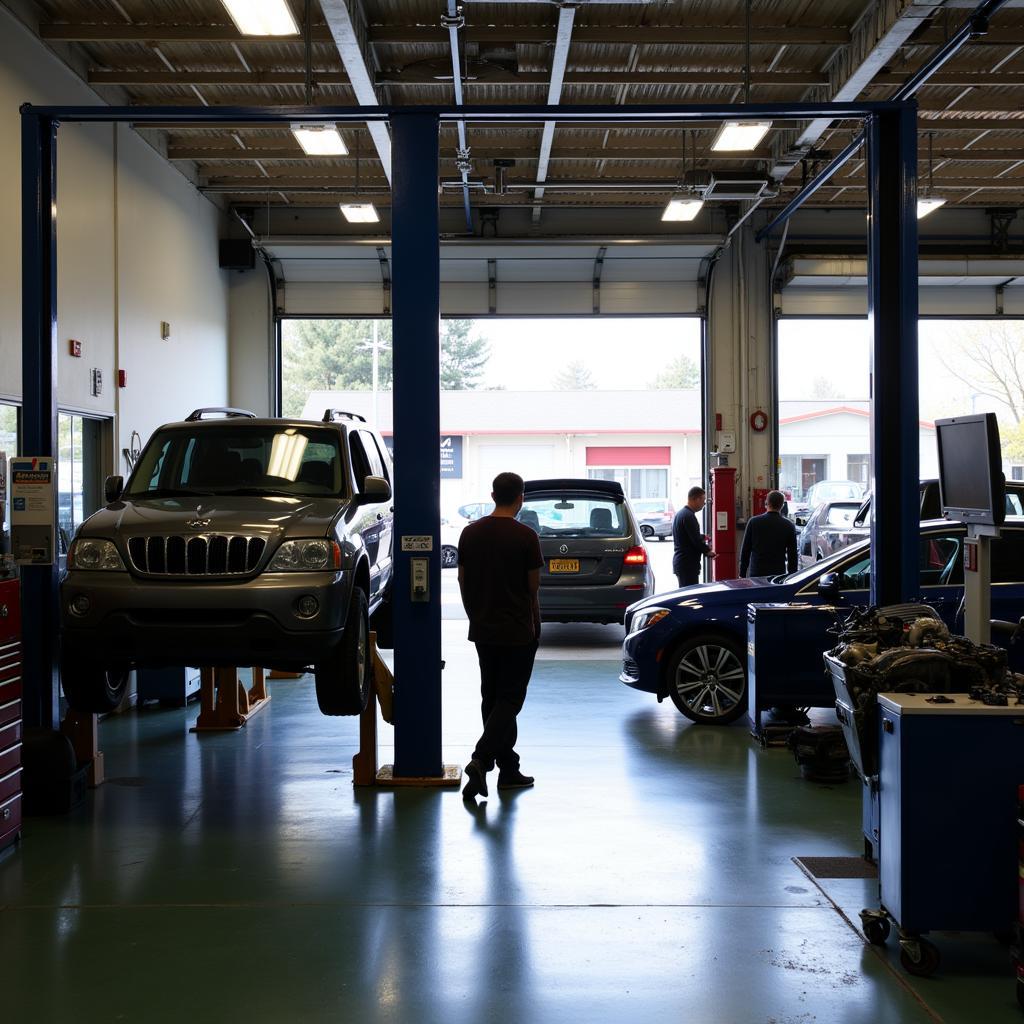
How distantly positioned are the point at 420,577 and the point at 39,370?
2519mm

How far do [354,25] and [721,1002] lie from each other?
758 centimetres

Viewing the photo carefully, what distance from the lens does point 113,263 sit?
33.9ft

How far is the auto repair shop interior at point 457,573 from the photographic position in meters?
3.93

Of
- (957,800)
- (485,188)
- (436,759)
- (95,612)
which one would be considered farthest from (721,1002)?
(485,188)

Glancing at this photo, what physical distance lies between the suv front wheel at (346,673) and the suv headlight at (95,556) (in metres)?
1.18

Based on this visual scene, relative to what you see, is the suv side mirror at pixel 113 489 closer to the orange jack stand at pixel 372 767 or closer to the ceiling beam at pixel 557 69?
the orange jack stand at pixel 372 767

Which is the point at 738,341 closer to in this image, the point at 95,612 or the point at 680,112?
the point at 680,112

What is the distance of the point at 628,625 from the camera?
8.41 metres

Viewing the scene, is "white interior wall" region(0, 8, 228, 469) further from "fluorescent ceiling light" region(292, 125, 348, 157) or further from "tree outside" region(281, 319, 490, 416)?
"tree outside" region(281, 319, 490, 416)

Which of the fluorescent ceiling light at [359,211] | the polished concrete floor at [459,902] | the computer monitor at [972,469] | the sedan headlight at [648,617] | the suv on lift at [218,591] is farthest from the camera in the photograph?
the fluorescent ceiling light at [359,211]

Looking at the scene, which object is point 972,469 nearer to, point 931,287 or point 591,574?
point 591,574

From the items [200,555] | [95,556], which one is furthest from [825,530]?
[95,556]

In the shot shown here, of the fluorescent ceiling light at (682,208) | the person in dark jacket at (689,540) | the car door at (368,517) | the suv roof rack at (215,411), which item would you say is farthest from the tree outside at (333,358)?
the car door at (368,517)

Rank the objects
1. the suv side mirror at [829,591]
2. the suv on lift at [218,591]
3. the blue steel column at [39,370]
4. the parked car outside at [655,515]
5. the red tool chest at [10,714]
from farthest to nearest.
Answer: the parked car outside at [655,515], the suv side mirror at [829,591], the blue steel column at [39,370], the suv on lift at [218,591], the red tool chest at [10,714]
